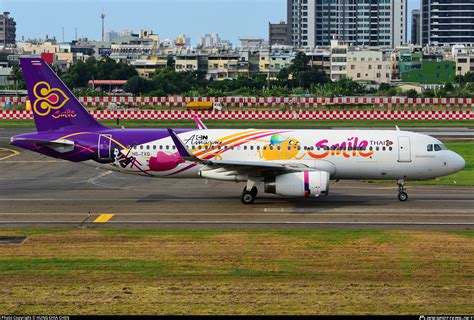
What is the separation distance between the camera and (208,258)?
28.2 meters

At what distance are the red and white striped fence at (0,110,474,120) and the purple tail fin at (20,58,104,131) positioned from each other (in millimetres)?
43115

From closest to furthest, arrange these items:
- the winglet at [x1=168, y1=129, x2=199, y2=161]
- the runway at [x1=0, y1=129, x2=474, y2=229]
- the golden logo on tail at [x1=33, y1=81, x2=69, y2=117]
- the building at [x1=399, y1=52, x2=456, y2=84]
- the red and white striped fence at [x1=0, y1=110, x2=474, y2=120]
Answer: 1. the runway at [x1=0, y1=129, x2=474, y2=229]
2. the winglet at [x1=168, y1=129, x2=199, y2=161]
3. the golden logo on tail at [x1=33, y1=81, x2=69, y2=117]
4. the red and white striped fence at [x1=0, y1=110, x2=474, y2=120]
5. the building at [x1=399, y1=52, x2=456, y2=84]

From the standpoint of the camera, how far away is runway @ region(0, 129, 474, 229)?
116 ft

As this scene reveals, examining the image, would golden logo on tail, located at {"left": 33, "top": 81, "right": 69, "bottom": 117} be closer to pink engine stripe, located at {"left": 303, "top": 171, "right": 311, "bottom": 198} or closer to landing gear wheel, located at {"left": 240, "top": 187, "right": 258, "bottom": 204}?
landing gear wheel, located at {"left": 240, "top": 187, "right": 258, "bottom": 204}

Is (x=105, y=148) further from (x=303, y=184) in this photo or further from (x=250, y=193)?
(x=303, y=184)

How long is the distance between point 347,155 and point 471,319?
68.9 ft

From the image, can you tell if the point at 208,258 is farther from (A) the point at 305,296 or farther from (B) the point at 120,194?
(B) the point at 120,194

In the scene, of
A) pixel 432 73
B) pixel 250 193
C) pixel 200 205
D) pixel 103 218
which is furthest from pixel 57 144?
pixel 432 73

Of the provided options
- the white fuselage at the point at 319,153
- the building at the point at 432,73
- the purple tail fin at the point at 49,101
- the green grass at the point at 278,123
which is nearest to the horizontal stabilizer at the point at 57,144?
the purple tail fin at the point at 49,101

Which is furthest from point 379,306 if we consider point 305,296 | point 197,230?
point 197,230

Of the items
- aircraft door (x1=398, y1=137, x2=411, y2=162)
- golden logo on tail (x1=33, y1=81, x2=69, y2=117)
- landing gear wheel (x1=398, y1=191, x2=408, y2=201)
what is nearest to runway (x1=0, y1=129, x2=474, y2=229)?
landing gear wheel (x1=398, y1=191, x2=408, y2=201)

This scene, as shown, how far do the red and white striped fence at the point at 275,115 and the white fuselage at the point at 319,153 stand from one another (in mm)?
44389

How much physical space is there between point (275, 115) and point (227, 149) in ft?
153

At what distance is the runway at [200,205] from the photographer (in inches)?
1391
